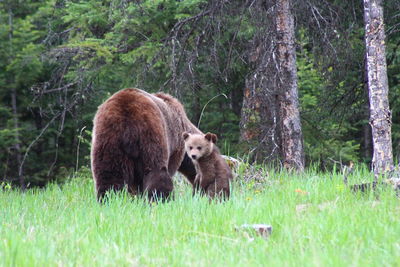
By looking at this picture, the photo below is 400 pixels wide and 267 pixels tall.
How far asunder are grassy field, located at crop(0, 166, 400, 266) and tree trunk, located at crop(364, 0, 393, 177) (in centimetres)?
137

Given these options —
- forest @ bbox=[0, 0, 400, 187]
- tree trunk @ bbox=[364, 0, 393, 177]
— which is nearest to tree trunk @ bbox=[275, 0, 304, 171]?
forest @ bbox=[0, 0, 400, 187]

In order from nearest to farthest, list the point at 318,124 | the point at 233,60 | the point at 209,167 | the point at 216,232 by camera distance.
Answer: the point at 216,232
the point at 209,167
the point at 233,60
the point at 318,124

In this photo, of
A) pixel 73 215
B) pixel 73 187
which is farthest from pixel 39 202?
pixel 73 215

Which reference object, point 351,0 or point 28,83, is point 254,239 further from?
point 28,83

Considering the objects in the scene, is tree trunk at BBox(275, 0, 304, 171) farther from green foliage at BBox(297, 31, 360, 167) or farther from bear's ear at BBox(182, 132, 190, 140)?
bear's ear at BBox(182, 132, 190, 140)

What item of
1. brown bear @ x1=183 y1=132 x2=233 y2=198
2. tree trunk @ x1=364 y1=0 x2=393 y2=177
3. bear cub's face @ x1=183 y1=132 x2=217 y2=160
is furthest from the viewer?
tree trunk @ x1=364 y1=0 x2=393 y2=177

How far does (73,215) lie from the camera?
616cm

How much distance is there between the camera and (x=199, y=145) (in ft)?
25.5

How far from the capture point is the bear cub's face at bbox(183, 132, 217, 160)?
7703mm

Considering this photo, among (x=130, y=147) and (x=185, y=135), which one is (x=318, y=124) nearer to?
(x=185, y=135)

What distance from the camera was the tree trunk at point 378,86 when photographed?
26.3 ft

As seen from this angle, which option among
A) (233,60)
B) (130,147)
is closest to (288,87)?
(233,60)

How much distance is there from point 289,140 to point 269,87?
927mm

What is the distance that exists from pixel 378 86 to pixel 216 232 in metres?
4.02
